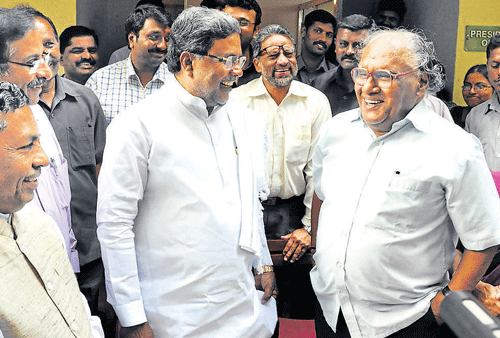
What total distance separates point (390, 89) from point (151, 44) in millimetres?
1733

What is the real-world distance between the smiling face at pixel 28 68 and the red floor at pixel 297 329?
6.45ft

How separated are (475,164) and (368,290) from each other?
568 mm

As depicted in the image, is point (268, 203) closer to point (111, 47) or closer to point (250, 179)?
point (250, 179)

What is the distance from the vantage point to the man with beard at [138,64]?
10.8ft

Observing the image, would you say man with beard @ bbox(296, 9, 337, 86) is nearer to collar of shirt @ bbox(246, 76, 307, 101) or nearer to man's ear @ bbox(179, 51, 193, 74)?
collar of shirt @ bbox(246, 76, 307, 101)

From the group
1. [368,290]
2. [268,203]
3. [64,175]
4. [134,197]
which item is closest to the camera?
[134,197]

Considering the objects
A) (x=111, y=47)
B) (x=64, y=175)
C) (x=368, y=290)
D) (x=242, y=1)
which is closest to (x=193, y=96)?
(x=64, y=175)

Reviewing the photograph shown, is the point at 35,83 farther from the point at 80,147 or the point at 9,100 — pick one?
the point at 9,100

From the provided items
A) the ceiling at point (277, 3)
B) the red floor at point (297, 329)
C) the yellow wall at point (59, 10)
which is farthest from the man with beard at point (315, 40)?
the yellow wall at point (59, 10)

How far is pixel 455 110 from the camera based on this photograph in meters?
4.55

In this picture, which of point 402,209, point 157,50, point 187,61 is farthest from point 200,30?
point 157,50

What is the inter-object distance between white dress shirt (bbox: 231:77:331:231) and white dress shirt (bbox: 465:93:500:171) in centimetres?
133

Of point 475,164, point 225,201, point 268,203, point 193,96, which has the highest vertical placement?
point 193,96

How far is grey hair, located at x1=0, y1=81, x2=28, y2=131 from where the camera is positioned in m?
1.40
